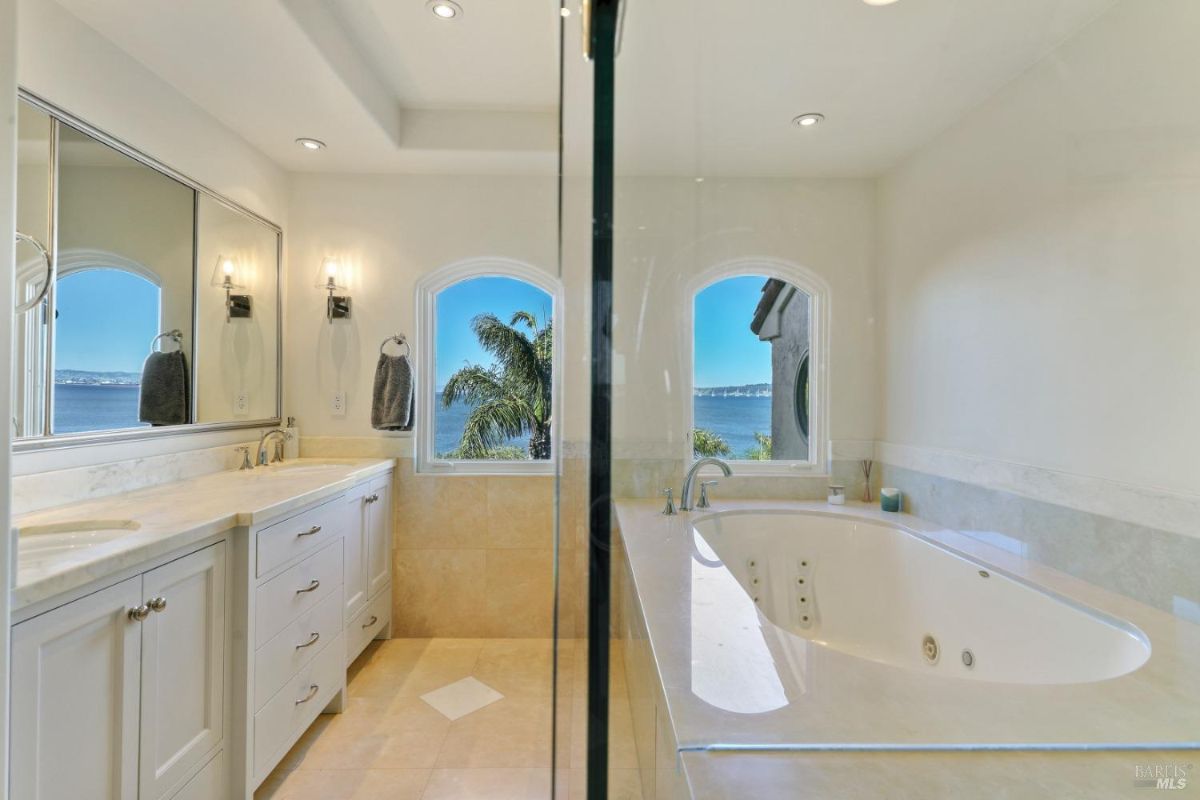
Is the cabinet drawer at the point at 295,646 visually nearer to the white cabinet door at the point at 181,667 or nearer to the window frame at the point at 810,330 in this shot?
the white cabinet door at the point at 181,667

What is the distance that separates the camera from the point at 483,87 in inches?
90.6

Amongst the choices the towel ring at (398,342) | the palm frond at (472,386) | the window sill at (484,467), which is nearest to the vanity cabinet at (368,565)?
the window sill at (484,467)

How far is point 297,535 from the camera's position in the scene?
172 centimetres

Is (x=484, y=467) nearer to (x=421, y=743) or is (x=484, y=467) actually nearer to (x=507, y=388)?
(x=507, y=388)

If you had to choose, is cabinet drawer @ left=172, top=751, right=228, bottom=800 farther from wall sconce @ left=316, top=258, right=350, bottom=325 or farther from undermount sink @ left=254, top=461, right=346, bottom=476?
wall sconce @ left=316, top=258, right=350, bottom=325

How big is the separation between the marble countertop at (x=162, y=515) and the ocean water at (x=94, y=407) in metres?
0.24

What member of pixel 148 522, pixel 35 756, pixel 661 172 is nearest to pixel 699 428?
pixel 661 172

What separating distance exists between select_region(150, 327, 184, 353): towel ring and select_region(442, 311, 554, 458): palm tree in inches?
45.6

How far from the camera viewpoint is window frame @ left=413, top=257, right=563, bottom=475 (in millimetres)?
2730

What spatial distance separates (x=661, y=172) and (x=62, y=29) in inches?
82.1

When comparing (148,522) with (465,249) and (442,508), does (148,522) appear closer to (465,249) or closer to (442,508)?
(442,508)

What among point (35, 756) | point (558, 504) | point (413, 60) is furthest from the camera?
point (413, 60)

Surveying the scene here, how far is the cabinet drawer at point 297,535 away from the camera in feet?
5.07
